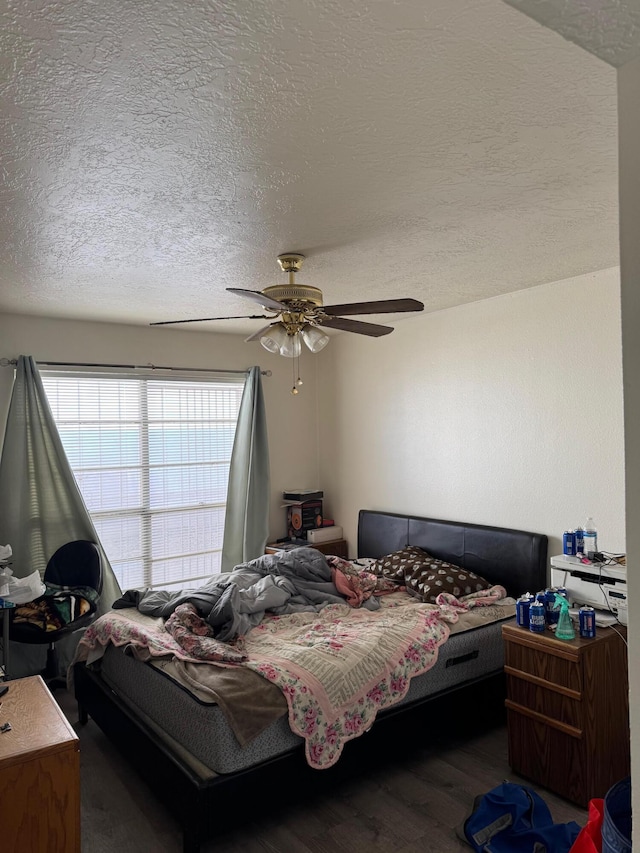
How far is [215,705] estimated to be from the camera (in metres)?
2.44

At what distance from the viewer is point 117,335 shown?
4.81 metres

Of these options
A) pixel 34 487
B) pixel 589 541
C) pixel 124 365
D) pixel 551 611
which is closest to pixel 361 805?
pixel 551 611

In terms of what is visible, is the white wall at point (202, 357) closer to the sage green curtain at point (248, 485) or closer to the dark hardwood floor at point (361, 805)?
the sage green curtain at point (248, 485)

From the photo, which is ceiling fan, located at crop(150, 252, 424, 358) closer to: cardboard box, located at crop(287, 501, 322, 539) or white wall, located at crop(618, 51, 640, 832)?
white wall, located at crop(618, 51, 640, 832)

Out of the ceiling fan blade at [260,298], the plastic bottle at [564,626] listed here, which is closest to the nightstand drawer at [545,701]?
the plastic bottle at [564,626]

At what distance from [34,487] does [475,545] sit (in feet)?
10.5

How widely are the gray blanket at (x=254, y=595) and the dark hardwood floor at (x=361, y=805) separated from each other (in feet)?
2.67

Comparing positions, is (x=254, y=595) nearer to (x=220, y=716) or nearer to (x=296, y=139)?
(x=220, y=716)

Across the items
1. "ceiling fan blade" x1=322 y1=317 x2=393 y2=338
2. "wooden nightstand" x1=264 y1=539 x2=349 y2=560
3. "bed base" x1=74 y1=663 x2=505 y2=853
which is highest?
"ceiling fan blade" x1=322 y1=317 x2=393 y2=338

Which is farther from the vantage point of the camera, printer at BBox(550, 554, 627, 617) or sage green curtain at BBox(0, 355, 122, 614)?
sage green curtain at BBox(0, 355, 122, 614)

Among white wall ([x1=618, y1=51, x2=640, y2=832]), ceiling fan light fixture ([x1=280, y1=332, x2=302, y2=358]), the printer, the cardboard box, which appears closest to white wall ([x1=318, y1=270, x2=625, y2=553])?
the cardboard box

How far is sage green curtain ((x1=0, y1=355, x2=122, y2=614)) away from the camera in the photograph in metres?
4.23

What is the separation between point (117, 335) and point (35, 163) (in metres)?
2.88

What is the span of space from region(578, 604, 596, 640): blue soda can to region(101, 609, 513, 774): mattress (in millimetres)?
695
